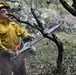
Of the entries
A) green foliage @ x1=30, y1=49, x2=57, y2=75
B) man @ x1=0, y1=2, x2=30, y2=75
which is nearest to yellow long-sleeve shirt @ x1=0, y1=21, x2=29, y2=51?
man @ x1=0, y1=2, x2=30, y2=75

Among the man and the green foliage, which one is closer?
the man

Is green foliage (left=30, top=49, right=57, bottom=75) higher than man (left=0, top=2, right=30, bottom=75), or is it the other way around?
man (left=0, top=2, right=30, bottom=75)

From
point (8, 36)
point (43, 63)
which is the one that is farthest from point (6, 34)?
point (43, 63)

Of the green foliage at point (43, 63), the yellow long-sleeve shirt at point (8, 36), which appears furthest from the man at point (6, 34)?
the green foliage at point (43, 63)

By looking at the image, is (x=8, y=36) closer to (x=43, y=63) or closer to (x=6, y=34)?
(x=6, y=34)

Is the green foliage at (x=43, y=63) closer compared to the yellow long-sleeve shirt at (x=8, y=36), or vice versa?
the yellow long-sleeve shirt at (x=8, y=36)

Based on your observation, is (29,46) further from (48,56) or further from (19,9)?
(19,9)

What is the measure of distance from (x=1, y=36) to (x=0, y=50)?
288 mm

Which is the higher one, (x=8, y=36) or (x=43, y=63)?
(x=8, y=36)

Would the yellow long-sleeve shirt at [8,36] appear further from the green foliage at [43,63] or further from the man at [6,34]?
the green foliage at [43,63]

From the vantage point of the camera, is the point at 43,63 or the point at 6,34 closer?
the point at 6,34

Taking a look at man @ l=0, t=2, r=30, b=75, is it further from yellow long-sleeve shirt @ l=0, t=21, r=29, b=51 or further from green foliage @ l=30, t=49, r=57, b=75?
green foliage @ l=30, t=49, r=57, b=75

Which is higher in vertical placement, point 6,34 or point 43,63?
point 6,34

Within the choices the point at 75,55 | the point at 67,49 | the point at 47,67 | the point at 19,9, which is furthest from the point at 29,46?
the point at 19,9
